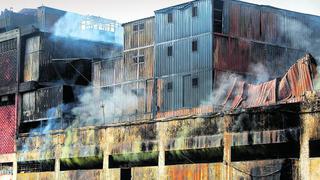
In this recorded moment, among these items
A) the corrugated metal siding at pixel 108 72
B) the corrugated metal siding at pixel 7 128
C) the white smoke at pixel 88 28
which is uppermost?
the white smoke at pixel 88 28

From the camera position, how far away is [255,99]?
102ft

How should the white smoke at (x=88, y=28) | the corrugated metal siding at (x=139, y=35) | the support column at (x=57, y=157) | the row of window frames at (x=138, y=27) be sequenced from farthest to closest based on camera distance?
the white smoke at (x=88, y=28), the support column at (x=57, y=157), the row of window frames at (x=138, y=27), the corrugated metal siding at (x=139, y=35)

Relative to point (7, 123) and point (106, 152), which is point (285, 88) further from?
point (7, 123)

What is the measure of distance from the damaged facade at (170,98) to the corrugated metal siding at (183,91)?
6cm

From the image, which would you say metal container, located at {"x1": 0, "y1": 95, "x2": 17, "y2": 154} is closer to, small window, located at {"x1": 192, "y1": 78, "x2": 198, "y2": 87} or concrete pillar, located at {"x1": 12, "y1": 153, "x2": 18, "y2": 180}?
concrete pillar, located at {"x1": 12, "y1": 153, "x2": 18, "y2": 180}

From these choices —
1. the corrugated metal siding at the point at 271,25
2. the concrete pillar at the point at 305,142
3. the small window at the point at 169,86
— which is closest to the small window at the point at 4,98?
the small window at the point at 169,86

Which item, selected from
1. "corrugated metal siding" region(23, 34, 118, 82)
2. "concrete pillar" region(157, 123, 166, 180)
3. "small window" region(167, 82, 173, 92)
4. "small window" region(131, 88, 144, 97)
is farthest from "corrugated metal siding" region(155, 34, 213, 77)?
"corrugated metal siding" region(23, 34, 118, 82)

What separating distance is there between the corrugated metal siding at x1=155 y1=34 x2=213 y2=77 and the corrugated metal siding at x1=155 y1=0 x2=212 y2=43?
1.30 ft

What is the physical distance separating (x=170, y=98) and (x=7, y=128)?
48.1ft

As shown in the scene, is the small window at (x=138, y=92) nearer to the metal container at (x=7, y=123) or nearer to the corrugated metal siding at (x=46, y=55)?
the corrugated metal siding at (x=46, y=55)

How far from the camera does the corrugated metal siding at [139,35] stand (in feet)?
128

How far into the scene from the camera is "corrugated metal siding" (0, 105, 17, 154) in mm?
45188

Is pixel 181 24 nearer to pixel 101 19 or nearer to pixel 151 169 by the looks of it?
pixel 151 169

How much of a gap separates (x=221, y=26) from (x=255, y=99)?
20.3ft
